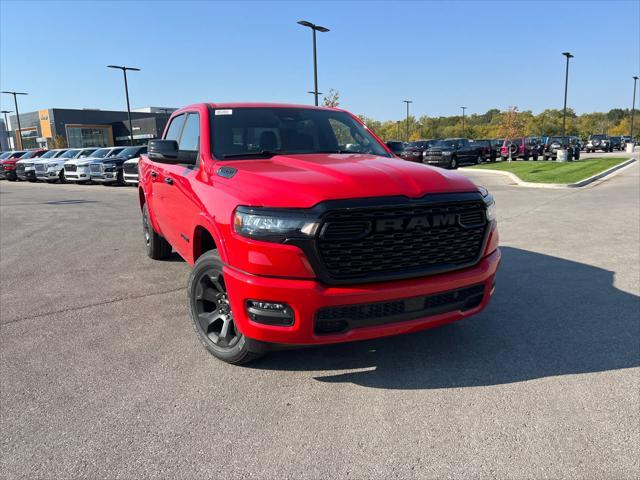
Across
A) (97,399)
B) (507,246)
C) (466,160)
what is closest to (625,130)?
(466,160)

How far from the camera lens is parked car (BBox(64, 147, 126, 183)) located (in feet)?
75.3

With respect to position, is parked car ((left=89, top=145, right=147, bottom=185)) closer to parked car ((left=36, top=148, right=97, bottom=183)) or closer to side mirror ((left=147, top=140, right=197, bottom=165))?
parked car ((left=36, top=148, right=97, bottom=183))

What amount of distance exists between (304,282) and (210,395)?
3.32 feet

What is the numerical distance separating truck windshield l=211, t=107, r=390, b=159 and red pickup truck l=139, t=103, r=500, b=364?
0.30m

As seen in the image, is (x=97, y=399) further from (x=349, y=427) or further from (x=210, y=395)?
(x=349, y=427)

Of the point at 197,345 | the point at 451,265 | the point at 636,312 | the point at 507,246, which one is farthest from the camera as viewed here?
the point at 507,246

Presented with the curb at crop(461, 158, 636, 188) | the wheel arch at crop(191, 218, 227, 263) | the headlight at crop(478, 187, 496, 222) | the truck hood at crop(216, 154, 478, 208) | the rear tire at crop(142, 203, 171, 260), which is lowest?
the curb at crop(461, 158, 636, 188)

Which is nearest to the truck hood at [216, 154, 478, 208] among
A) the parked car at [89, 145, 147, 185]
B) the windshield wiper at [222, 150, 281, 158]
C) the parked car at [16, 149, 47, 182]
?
the windshield wiper at [222, 150, 281, 158]

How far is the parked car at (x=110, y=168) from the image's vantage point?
21.7 metres

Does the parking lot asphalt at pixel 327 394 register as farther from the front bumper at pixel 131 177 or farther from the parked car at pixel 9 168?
the parked car at pixel 9 168

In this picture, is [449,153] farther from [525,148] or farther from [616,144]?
[616,144]

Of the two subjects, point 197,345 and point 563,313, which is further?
point 563,313

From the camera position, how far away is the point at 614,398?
301 centimetres

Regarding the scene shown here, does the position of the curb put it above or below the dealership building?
below
